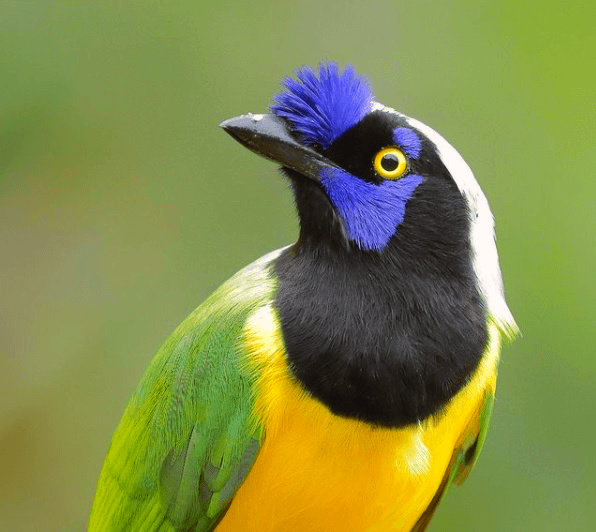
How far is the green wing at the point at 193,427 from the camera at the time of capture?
11.7 feet

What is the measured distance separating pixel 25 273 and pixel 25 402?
83 centimetres

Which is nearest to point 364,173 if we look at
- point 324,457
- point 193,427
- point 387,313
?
point 387,313

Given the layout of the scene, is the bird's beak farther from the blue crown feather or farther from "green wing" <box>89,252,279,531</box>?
"green wing" <box>89,252,279,531</box>

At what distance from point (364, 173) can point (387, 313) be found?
438mm

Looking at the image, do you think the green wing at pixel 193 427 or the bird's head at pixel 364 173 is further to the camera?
the green wing at pixel 193 427

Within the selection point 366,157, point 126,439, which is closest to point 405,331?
point 366,157

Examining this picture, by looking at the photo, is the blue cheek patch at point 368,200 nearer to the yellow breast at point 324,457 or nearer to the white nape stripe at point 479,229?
the white nape stripe at point 479,229

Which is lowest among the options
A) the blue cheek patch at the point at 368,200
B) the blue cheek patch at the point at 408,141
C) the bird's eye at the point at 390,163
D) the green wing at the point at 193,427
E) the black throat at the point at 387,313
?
the green wing at the point at 193,427

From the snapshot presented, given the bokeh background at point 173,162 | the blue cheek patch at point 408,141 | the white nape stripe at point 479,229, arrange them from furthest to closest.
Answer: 1. the bokeh background at point 173,162
2. the white nape stripe at point 479,229
3. the blue cheek patch at point 408,141

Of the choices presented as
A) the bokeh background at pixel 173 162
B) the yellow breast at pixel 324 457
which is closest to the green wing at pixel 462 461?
the yellow breast at pixel 324 457

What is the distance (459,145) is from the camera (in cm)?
658

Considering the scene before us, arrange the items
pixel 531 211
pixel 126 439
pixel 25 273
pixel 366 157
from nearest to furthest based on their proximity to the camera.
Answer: pixel 366 157 → pixel 126 439 → pixel 531 211 → pixel 25 273

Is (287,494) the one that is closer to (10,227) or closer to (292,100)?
(292,100)

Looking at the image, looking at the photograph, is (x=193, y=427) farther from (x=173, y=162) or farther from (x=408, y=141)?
(x=173, y=162)
